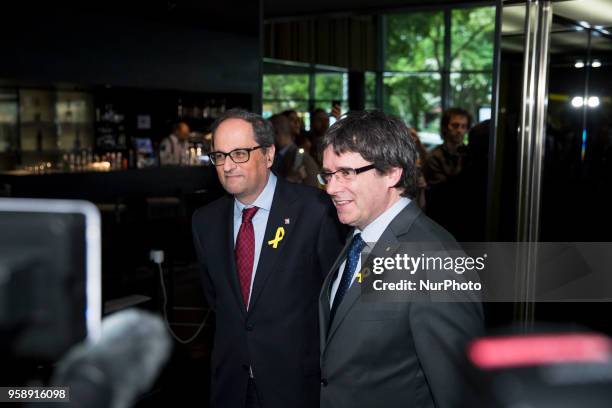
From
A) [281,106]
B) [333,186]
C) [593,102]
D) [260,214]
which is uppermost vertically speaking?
[281,106]

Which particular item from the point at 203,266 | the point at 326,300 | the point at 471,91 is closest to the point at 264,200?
the point at 203,266

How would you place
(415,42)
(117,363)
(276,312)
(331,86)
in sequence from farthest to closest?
(331,86)
(415,42)
(276,312)
(117,363)

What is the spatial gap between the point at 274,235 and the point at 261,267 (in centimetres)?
13

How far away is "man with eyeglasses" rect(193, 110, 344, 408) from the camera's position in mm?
2408

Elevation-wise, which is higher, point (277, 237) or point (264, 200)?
point (264, 200)

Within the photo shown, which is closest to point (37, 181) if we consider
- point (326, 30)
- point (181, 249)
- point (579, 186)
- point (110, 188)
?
point (110, 188)

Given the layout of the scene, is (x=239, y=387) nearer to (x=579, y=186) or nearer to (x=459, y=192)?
(x=579, y=186)

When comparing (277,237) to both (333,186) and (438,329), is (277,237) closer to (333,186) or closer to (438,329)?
(333,186)

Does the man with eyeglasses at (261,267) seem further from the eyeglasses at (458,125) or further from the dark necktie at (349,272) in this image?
the eyeglasses at (458,125)

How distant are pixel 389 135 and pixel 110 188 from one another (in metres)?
7.69

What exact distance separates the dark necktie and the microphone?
1160mm

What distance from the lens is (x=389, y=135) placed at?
191 cm

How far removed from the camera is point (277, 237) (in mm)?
2500

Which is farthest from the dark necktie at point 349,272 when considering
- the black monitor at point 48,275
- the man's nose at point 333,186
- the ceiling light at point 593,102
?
→ the ceiling light at point 593,102
